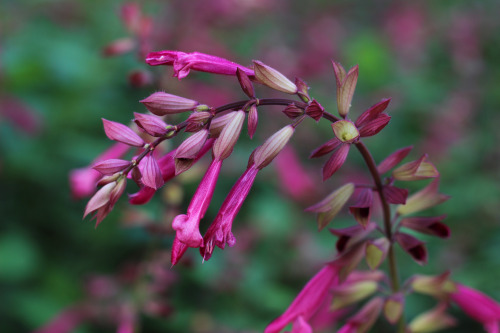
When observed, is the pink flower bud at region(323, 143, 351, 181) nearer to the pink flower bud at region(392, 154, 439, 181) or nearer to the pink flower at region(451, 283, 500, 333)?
the pink flower bud at region(392, 154, 439, 181)

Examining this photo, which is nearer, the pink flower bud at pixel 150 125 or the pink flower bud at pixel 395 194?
the pink flower bud at pixel 150 125

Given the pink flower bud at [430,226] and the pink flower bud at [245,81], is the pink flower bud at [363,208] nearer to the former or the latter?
the pink flower bud at [430,226]

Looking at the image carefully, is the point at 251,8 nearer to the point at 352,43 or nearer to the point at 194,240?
the point at 352,43

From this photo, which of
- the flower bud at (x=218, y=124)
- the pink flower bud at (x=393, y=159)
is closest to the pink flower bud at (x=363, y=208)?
the pink flower bud at (x=393, y=159)

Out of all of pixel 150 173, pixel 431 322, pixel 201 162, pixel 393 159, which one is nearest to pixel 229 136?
pixel 150 173

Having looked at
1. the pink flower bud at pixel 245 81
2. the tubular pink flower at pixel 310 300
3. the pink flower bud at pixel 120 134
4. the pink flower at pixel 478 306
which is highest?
the pink flower bud at pixel 120 134

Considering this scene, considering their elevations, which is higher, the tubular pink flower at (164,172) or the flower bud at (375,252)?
the tubular pink flower at (164,172)

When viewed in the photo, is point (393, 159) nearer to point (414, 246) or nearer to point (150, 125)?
point (414, 246)
